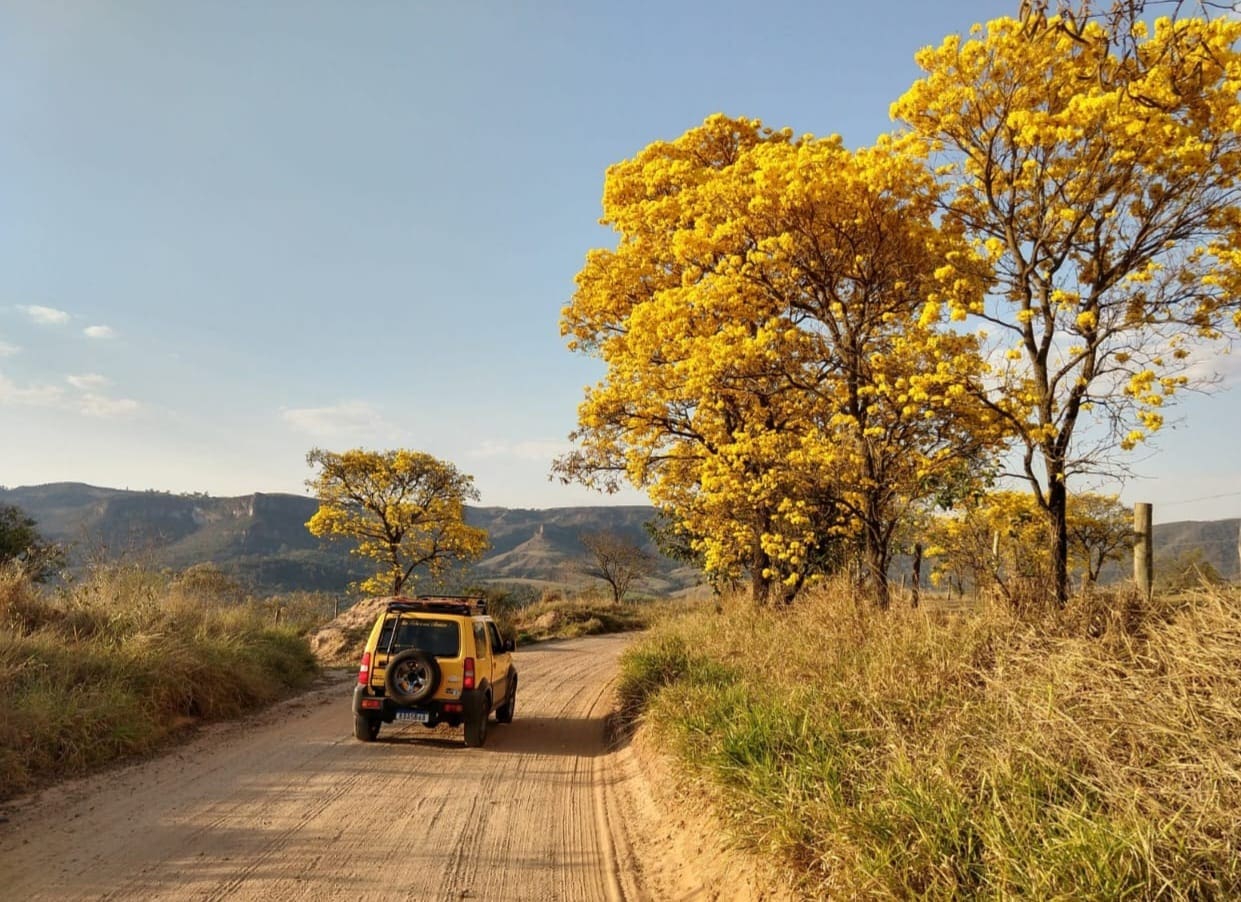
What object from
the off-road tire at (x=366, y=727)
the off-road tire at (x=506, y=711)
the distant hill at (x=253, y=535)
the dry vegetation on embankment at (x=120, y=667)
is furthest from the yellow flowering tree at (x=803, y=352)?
the distant hill at (x=253, y=535)

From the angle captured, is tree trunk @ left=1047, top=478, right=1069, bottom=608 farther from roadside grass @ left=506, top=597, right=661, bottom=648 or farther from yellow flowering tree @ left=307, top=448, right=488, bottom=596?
yellow flowering tree @ left=307, top=448, right=488, bottom=596

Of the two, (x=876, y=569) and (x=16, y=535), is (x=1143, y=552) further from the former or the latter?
(x=16, y=535)

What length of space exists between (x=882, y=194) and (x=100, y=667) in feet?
43.2

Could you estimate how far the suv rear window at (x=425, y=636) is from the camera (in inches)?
394

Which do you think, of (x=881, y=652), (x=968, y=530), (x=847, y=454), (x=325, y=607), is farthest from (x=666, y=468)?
(x=325, y=607)

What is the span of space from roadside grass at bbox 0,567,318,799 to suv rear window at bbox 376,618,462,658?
296 cm

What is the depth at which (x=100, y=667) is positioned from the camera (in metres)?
Answer: 9.55

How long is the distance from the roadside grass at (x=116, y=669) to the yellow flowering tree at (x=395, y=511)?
58.1 ft

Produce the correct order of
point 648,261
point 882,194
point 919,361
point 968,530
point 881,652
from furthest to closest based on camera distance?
point 648,261
point 882,194
point 919,361
point 968,530
point 881,652

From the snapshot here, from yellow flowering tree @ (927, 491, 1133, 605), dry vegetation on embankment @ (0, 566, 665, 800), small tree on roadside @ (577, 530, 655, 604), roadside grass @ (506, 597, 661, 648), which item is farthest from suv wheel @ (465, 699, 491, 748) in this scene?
small tree on roadside @ (577, 530, 655, 604)

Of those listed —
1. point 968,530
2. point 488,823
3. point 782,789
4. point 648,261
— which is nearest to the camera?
point 782,789

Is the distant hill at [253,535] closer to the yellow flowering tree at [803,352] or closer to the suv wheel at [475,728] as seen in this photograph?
the yellow flowering tree at [803,352]

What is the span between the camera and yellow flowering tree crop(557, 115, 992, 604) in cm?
1116

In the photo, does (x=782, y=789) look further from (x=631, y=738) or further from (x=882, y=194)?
(x=882, y=194)
